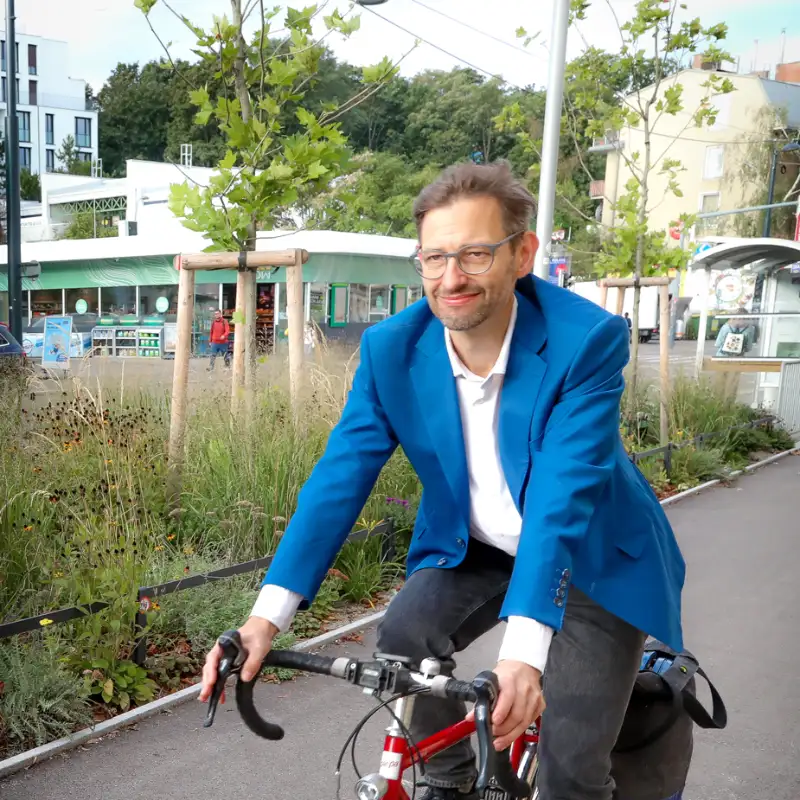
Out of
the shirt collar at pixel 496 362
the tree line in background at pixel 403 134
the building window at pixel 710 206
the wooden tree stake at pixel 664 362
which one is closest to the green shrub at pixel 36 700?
the shirt collar at pixel 496 362

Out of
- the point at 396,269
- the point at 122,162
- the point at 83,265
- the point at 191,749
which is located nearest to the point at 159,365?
the point at 191,749

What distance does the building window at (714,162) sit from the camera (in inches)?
2031

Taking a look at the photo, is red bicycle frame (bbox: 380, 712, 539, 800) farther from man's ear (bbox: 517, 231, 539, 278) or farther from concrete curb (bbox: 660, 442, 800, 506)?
concrete curb (bbox: 660, 442, 800, 506)

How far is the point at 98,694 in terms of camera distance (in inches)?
165

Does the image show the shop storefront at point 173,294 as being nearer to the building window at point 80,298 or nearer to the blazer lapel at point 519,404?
the building window at point 80,298

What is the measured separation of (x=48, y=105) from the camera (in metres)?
96.7

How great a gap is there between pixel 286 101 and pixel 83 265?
29.5 metres

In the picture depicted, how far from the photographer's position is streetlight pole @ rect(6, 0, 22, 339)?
50.4ft

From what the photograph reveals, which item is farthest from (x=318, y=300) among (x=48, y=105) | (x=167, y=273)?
(x=48, y=105)

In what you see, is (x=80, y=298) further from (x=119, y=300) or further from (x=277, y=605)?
(x=277, y=605)

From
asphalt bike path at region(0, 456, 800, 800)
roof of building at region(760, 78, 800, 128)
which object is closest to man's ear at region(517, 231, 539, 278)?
asphalt bike path at region(0, 456, 800, 800)

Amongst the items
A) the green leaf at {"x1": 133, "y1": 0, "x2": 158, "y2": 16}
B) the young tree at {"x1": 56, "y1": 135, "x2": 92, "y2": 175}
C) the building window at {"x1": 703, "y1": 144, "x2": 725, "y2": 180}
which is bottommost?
the green leaf at {"x1": 133, "y1": 0, "x2": 158, "y2": 16}

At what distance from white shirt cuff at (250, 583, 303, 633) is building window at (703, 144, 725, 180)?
2148 inches

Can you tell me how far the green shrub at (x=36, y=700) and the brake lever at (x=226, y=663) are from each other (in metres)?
2.42
